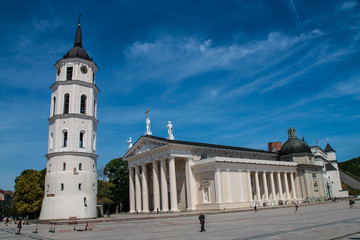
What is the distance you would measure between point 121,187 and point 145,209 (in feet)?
50.2

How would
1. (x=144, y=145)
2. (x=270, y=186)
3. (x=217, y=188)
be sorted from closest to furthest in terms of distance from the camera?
1. (x=217, y=188)
2. (x=144, y=145)
3. (x=270, y=186)

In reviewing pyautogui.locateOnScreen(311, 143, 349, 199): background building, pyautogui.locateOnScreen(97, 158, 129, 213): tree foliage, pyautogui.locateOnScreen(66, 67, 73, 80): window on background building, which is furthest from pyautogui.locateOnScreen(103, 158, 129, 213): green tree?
pyautogui.locateOnScreen(311, 143, 349, 199): background building

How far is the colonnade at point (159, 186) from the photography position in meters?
44.8

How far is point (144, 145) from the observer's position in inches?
2051

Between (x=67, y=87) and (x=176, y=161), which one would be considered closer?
(x=67, y=87)

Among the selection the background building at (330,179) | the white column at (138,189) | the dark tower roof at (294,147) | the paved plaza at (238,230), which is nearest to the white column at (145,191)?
the white column at (138,189)

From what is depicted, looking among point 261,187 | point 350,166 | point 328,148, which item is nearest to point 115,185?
point 261,187

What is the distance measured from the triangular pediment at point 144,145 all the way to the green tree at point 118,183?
9384mm


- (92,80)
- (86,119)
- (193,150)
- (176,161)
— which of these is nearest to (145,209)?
(176,161)

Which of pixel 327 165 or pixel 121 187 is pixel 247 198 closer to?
pixel 121 187

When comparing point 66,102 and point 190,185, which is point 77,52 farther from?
point 190,185

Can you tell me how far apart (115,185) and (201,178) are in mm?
24360

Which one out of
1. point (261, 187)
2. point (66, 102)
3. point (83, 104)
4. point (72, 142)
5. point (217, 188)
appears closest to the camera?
point (72, 142)

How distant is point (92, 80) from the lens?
135 ft
